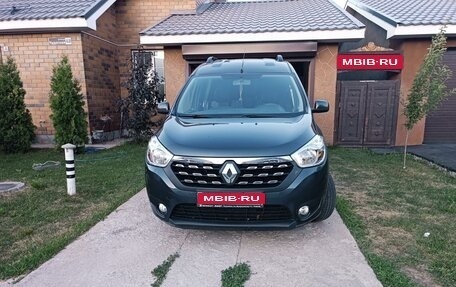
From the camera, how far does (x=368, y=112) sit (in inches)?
330

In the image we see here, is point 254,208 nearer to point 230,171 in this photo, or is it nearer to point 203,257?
point 230,171

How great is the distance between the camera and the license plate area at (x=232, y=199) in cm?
272

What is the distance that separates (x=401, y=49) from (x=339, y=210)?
250 inches

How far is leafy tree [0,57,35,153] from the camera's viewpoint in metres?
7.50

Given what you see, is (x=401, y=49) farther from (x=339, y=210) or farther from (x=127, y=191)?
(x=127, y=191)

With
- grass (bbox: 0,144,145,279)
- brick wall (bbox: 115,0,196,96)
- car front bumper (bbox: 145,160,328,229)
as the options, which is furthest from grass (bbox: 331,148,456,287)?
brick wall (bbox: 115,0,196,96)

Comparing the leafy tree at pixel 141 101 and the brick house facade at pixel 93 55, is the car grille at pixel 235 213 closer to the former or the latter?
the leafy tree at pixel 141 101

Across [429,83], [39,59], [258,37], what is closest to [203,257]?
[429,83]

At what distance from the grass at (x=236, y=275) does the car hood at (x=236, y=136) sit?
0.98m

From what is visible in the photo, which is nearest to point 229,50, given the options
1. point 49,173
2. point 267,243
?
point 49,173

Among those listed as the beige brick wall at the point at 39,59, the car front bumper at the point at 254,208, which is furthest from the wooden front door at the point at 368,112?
the beige brick wall at the point at 39,59

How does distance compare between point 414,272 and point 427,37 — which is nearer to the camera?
point 414,272

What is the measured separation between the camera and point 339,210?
4023 mm

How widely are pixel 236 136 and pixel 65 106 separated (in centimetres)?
600
